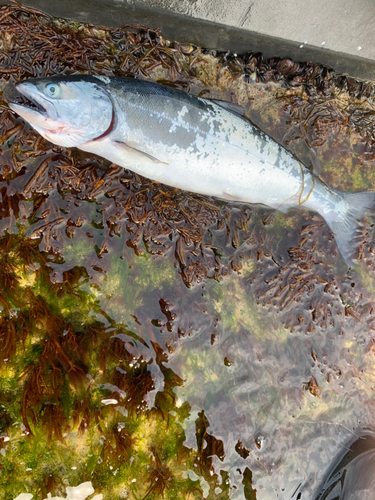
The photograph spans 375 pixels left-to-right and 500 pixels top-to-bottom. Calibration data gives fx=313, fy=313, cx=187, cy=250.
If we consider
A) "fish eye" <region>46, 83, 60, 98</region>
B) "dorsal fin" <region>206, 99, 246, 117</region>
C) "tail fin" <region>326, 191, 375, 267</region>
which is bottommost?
"tail fin" <region>326, 191, 375, 267</region>

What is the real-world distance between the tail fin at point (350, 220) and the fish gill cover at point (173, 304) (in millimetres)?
108

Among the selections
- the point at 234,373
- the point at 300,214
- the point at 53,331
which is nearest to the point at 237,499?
the point at 234,373

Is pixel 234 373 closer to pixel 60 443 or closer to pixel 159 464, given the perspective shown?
pixel 159 464

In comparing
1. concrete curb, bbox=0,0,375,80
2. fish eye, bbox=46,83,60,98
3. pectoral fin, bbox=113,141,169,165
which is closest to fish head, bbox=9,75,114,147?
fish eye, bbox=46,83,60,98

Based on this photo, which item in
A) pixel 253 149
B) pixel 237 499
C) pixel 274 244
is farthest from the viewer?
pixel 274 244

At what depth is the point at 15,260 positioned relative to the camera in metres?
3.23

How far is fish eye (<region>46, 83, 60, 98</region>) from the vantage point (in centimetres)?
262

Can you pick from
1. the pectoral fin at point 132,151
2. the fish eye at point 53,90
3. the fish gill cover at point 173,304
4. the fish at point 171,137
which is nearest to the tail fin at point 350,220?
the fish gill cover at point 173,304

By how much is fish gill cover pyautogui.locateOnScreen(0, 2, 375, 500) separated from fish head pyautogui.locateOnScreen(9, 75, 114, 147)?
0.52 metres

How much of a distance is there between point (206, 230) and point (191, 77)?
5.57ft

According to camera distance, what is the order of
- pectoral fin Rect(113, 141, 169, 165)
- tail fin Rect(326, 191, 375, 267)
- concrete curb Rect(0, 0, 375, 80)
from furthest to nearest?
tail fin Rect(326, 191, 375, 267) → concrete curb Rect(0, 0, 375, 80) → pectoral fin Rect(113, 141, 169, 165)

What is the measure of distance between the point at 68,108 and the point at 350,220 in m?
3.17

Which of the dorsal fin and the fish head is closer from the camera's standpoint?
the fish head

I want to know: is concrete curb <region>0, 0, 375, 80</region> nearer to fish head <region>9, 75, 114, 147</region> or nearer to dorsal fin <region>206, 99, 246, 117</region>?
dorsal fin <region>206, 99, 246, 117</region>
